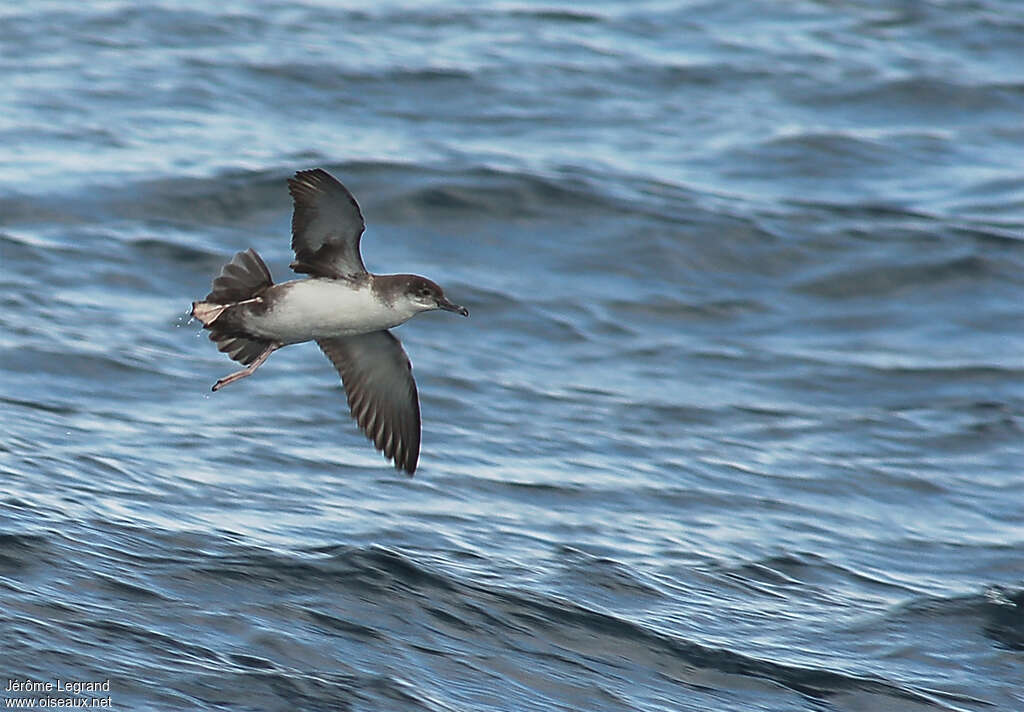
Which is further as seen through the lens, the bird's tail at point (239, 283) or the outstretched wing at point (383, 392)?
the outstretched wing at point (383, 392)

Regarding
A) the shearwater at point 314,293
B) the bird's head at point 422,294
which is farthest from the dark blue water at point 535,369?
the bird's head at point 422,294

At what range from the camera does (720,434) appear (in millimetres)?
9117

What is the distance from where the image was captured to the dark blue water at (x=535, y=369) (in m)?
6.30

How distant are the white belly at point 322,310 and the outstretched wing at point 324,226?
0.23 feet

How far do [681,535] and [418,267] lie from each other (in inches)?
152

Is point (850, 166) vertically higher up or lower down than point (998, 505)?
higher up

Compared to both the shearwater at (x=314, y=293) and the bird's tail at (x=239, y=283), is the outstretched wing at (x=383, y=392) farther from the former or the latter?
the bird's tail at (x=239, y=283)

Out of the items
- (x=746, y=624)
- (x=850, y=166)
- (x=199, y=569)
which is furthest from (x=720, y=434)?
(x=850, y=166)

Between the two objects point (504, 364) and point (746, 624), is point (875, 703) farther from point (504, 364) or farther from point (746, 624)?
point (504, 364)

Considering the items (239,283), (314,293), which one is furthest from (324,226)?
(239,283)

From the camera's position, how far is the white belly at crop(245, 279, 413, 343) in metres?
5.83

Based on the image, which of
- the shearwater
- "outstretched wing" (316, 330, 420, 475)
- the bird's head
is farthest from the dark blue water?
the bird's head

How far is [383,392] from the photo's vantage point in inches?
261

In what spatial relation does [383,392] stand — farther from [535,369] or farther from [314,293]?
[535,369]
